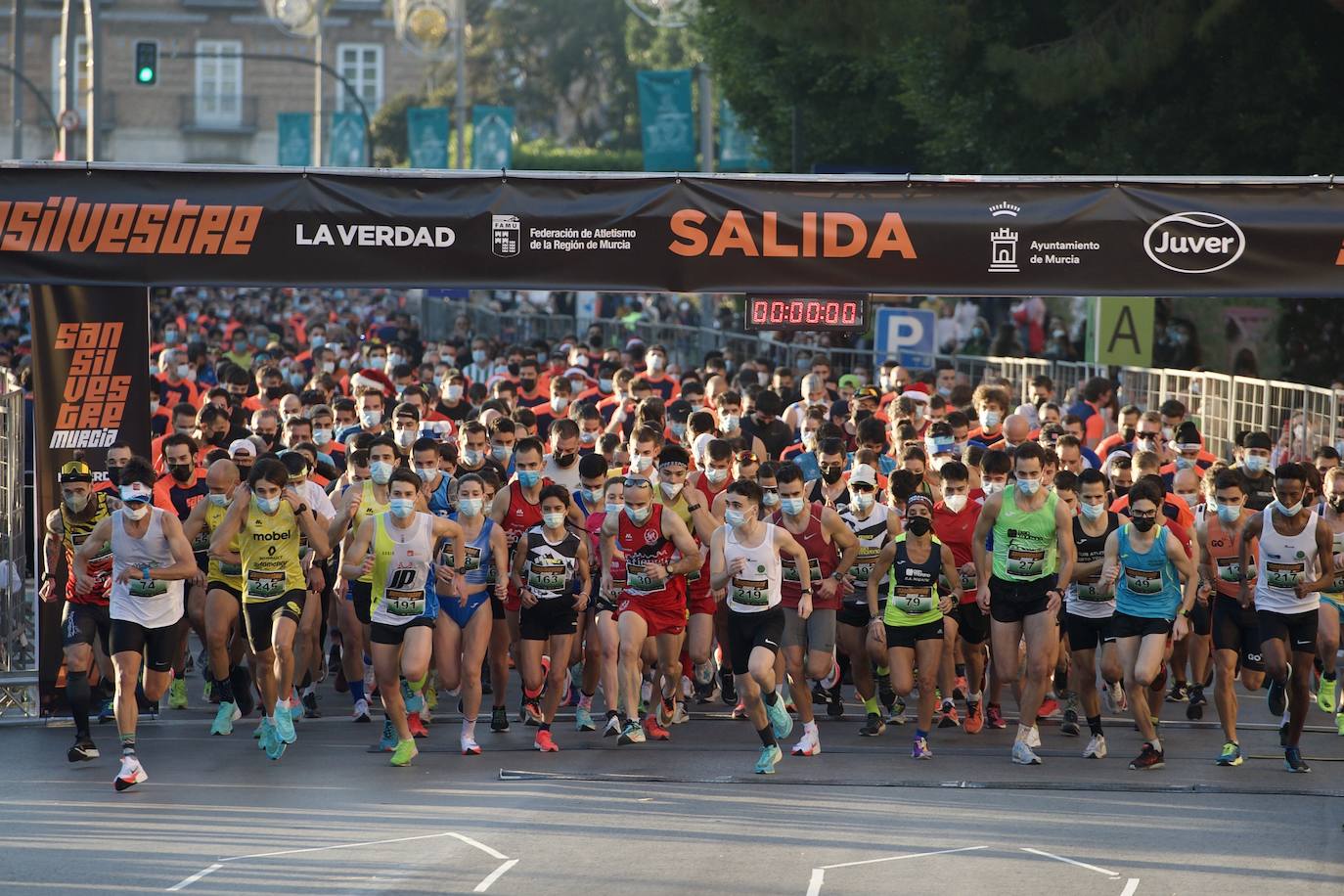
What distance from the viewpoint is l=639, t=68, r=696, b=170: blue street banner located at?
1476 inches

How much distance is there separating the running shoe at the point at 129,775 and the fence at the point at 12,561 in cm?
266

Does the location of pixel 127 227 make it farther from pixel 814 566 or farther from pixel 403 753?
pixel 814 566

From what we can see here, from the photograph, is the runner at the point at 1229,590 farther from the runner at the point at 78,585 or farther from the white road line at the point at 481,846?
the runner at the point at 78,585

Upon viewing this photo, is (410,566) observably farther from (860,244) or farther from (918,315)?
(918,315)

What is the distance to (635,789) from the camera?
11.7 m

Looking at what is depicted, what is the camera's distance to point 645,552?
Answer: 1289 centimetres

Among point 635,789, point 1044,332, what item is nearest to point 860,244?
point 635,789

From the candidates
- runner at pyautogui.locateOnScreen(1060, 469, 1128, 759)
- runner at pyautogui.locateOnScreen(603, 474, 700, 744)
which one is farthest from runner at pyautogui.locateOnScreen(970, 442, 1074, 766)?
runner at pyautogui.locateOnScreen(603, 474, 700, 744)

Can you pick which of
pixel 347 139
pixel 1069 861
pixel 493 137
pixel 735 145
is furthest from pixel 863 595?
pixel 347 139

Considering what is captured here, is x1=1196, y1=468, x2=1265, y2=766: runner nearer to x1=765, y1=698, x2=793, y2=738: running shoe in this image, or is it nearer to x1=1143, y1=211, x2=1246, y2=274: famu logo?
x1=1143, y1=211, x2=1246, y2=274: famu logo

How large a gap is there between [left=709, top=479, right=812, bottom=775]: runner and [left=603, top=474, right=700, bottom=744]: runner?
1.23ft

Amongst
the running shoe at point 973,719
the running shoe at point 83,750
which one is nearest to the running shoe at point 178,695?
the running shoe at point 83,750

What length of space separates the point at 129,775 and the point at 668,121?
27194 mm

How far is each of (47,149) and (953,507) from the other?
7323 cm
